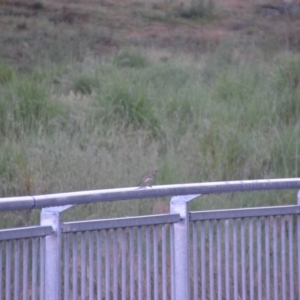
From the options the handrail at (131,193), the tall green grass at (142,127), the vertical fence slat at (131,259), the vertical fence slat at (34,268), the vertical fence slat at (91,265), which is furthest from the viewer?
the tall green grass at (142,127)

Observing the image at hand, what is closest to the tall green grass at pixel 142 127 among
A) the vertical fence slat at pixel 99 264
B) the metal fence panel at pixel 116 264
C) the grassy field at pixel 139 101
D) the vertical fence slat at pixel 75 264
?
the grassy field at pixel 139 101

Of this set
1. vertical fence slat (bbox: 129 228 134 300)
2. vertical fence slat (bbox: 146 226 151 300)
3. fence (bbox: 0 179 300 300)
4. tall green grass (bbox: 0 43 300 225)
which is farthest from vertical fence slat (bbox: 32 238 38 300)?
tall green grass (bbox: 0 43 300 225)

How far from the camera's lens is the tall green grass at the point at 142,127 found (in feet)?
31.6

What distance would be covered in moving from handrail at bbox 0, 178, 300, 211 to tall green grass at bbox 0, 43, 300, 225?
10.9 ft

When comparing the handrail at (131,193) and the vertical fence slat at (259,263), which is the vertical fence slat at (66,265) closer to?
the handrail at (131,193)

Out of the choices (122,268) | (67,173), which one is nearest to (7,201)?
(122,268)

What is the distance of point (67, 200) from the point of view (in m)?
4.69

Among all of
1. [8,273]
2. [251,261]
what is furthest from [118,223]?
[251,261]

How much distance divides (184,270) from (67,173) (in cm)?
465

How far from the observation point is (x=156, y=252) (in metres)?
5.18

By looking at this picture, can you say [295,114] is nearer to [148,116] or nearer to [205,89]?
[205,89]

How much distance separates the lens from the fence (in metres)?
4.67

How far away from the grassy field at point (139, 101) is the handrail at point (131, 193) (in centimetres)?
335

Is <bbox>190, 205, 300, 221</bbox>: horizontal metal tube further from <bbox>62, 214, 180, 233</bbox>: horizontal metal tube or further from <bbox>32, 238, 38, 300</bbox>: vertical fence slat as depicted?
<bbox>32, 238, 38, 300</bbox>: vertical fence slat
